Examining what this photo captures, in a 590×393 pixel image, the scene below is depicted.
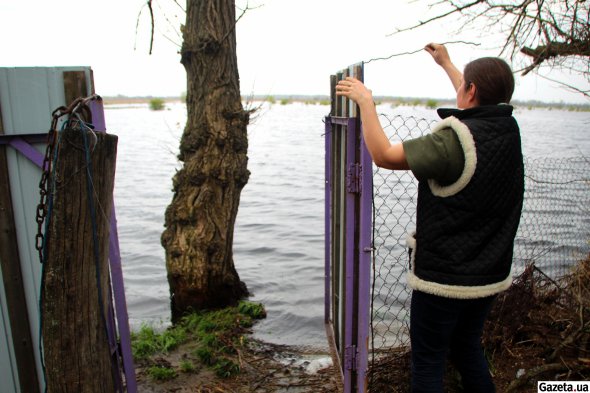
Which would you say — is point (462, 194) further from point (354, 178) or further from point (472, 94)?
point (354, 178)

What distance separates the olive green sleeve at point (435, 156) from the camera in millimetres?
1961

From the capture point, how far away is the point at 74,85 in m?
2.55

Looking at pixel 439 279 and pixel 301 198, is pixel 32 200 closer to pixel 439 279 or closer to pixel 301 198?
pixel 439 279

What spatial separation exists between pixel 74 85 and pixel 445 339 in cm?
223

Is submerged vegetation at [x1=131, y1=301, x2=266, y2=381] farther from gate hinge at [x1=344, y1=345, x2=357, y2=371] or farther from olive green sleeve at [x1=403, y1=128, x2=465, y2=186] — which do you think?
olive green sleeve at [x1=403, y1=128, x2=465, y2=186]

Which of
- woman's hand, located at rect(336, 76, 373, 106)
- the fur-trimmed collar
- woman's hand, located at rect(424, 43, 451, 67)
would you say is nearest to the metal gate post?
woman's hand, located at rect(336, 76, 373, 106)

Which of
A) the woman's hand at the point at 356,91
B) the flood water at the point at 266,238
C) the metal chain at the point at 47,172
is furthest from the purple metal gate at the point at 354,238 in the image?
the flood water at the point at 266,238

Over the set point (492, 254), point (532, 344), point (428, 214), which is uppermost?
point (428, 214)

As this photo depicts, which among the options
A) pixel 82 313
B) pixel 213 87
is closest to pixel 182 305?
pixel 213 87

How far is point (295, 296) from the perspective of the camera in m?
6.64

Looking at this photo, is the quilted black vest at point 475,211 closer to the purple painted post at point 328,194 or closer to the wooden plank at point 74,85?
the purple painted post at point 328,194

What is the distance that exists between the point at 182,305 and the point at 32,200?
2.81 m

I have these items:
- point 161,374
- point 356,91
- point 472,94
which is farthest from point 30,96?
point 161,374

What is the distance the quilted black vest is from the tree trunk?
10.2 feet
